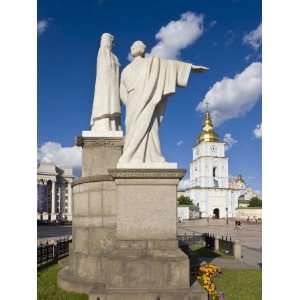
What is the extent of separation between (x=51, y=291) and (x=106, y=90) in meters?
4.77

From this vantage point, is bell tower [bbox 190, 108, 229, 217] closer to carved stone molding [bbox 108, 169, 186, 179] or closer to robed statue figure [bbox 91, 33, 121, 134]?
robed statue figure [bbox 91, 33, 121, 134]

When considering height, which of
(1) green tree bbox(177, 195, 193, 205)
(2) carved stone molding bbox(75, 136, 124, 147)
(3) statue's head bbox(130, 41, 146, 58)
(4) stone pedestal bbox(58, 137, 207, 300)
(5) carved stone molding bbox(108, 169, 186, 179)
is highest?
(3) statue's head bbox(130, 41, 146, 58)

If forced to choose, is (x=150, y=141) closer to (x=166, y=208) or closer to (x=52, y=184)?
(x=166, y=208)

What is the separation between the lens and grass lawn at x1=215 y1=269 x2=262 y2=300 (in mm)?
7462

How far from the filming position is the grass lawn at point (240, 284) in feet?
24.5

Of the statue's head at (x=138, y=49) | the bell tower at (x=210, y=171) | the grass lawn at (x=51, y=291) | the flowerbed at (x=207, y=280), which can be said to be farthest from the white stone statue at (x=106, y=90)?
the bell tower at (x=210, y=171)

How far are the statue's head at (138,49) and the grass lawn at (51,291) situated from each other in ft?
15.7

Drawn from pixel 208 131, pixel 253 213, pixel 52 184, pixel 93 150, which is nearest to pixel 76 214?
pixel 93 150

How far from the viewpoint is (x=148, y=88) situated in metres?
6.98

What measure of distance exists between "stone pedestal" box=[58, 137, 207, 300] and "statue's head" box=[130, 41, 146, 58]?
2.42 meters

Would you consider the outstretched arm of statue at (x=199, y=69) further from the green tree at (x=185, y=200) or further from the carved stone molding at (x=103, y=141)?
the green tree at (x=185, y=200)

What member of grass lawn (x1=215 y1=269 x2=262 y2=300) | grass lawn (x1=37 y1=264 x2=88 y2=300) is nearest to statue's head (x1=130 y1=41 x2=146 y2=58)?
grass lawn (x1=37 y1=264 x2=88 y2=300)

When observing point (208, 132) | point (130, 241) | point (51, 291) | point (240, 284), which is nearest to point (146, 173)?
point (130, 241)
